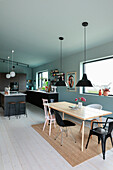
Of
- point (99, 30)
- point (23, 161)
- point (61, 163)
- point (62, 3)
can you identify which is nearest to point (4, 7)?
point (62, 3)

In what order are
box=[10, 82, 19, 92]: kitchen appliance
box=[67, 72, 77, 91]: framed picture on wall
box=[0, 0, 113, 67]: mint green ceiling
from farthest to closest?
box=[10, 82, 19, 92]: kitchen appliance, box=[67, 72, 77, 91]: framed picture on wall, box=[0, 0, 113, 67]: mint green ceiling

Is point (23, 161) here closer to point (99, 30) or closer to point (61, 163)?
point (61, 163)

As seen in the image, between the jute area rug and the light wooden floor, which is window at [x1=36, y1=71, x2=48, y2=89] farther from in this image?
the light wooden floor

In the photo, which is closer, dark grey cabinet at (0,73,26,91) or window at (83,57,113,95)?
window at (83,57,113,95)

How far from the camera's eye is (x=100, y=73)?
4.02 meters

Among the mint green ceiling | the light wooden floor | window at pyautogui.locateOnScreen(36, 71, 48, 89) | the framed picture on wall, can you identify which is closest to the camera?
the light wooden floor

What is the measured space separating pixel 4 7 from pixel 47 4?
0.90 metres

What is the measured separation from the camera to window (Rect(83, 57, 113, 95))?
146 inches

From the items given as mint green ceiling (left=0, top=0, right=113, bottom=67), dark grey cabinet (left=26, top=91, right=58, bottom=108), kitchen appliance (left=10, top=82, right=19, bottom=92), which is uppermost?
mint green ceiling (left=0, top=0, right=113, bottom=67)

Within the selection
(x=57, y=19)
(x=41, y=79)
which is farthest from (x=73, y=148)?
(x=41, y=79)

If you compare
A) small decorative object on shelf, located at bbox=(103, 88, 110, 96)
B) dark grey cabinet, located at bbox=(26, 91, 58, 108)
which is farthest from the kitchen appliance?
small decorative object on shelf, located at bbox=(103, 88, 110, 96)

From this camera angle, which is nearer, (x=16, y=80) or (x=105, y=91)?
(x=105, y=91)

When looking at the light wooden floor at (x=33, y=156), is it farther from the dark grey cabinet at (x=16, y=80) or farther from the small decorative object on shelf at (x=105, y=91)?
the dark grey cabinet at (x=16, y=80)

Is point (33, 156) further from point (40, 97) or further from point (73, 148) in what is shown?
point (40, 97)
